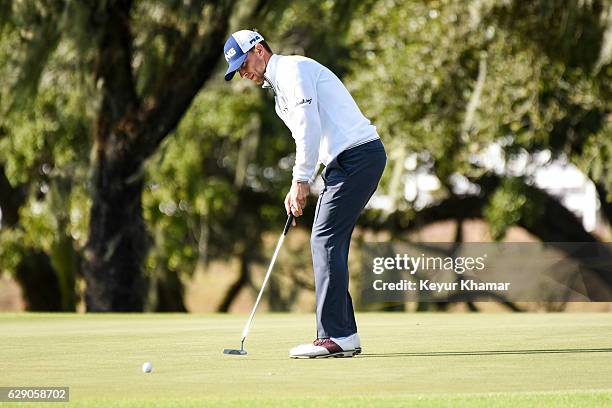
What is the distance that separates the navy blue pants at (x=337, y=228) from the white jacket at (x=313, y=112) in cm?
8

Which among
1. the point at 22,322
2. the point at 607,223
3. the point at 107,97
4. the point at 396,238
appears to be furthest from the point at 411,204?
the point at 22,322

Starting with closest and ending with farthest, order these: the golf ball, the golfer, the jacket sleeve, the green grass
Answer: the green grass < the golf ball < the jacket sleeve < the golfer

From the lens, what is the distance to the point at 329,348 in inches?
257

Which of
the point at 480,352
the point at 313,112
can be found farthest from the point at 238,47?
the point at 480,352

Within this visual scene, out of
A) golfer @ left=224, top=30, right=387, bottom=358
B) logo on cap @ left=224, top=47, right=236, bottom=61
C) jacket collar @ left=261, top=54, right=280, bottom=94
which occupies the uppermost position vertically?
logo on cap @ left=224, top=47, right=236, bottom=61

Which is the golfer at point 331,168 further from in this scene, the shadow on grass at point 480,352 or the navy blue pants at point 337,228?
the shadow on grass at point 480,352

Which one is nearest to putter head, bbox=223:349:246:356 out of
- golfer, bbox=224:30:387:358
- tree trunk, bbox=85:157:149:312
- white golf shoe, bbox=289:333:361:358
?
white golf shoe, bbox=289:333:361:358

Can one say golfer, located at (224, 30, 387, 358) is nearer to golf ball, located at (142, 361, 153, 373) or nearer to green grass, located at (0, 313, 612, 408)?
green grass, located at (0, 313, 612, 408)

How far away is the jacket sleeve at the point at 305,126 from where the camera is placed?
6410 mm

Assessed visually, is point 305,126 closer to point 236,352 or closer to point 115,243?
point 236,352

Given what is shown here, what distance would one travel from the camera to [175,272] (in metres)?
23.8

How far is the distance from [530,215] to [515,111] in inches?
131

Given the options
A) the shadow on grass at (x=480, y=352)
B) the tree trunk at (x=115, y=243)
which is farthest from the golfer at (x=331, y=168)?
the tree trunk at (x=115, y=243)

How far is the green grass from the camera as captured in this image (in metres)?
4.79
